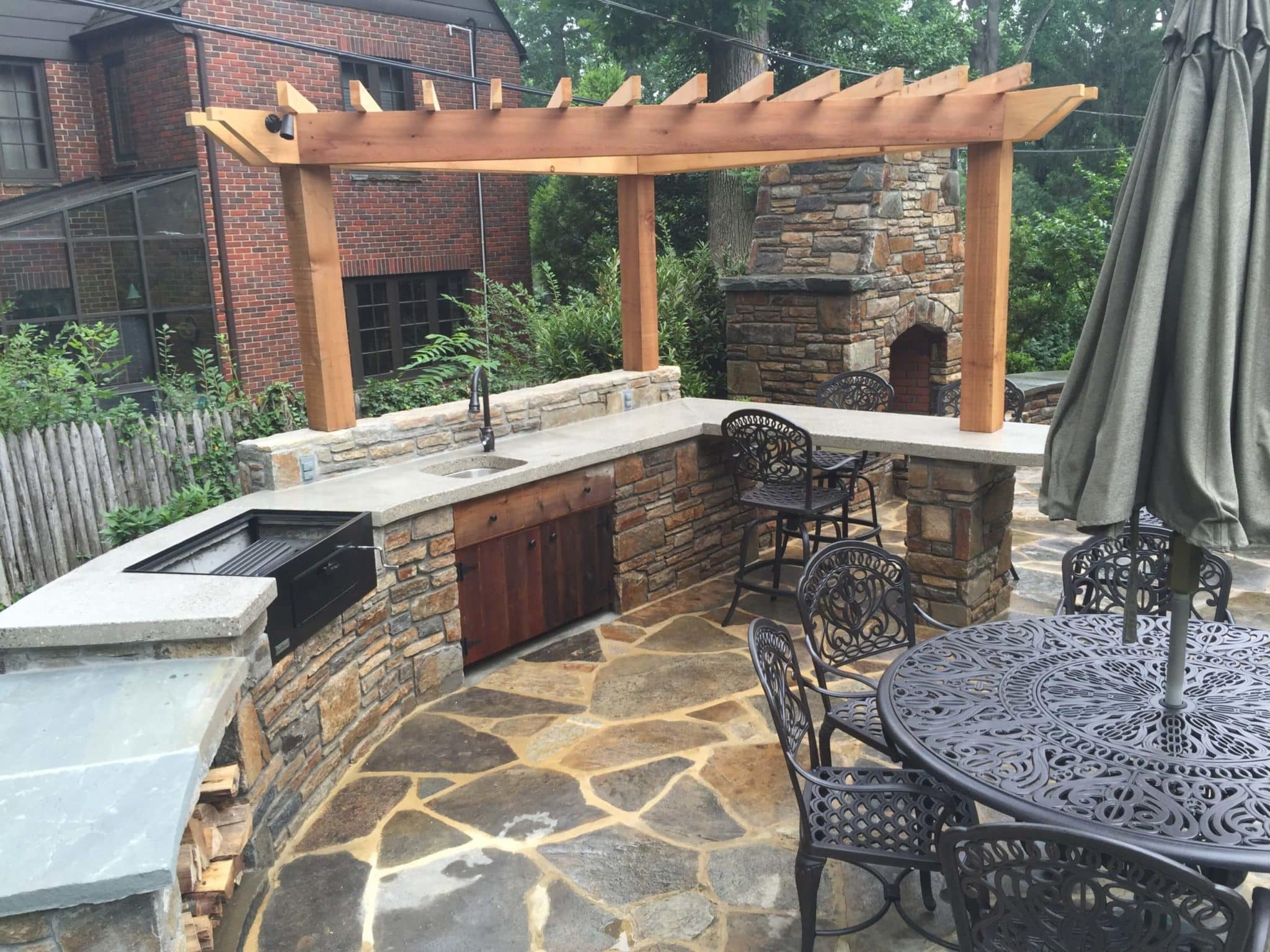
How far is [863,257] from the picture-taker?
329 inches

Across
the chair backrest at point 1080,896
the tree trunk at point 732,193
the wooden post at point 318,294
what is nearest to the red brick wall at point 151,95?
the tree trunk at point 732,193

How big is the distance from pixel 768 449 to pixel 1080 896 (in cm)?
399

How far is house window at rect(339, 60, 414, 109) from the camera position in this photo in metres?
12.9

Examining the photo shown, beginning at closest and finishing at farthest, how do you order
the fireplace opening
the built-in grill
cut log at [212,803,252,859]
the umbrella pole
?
the umbrella pole
cut log at [212,803,252,859]
the built-in grill
the fireplace opening

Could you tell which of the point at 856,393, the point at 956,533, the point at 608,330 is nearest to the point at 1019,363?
the point at 856,393

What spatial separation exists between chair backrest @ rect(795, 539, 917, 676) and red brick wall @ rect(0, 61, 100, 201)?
37.1ft

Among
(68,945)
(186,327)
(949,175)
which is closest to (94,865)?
(68,945)

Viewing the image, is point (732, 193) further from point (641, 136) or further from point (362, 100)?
point (362, 100)

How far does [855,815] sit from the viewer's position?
9.80 ft

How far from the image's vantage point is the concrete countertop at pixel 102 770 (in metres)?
2.27

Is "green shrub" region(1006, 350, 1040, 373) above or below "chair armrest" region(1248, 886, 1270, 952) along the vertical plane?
above

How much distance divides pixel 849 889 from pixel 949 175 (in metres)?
7.50

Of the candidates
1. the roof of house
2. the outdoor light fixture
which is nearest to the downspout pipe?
the roof of house

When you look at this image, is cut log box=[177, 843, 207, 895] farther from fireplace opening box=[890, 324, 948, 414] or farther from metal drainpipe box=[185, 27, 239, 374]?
metal drainpipe box=[185, 27, 239, 374]
